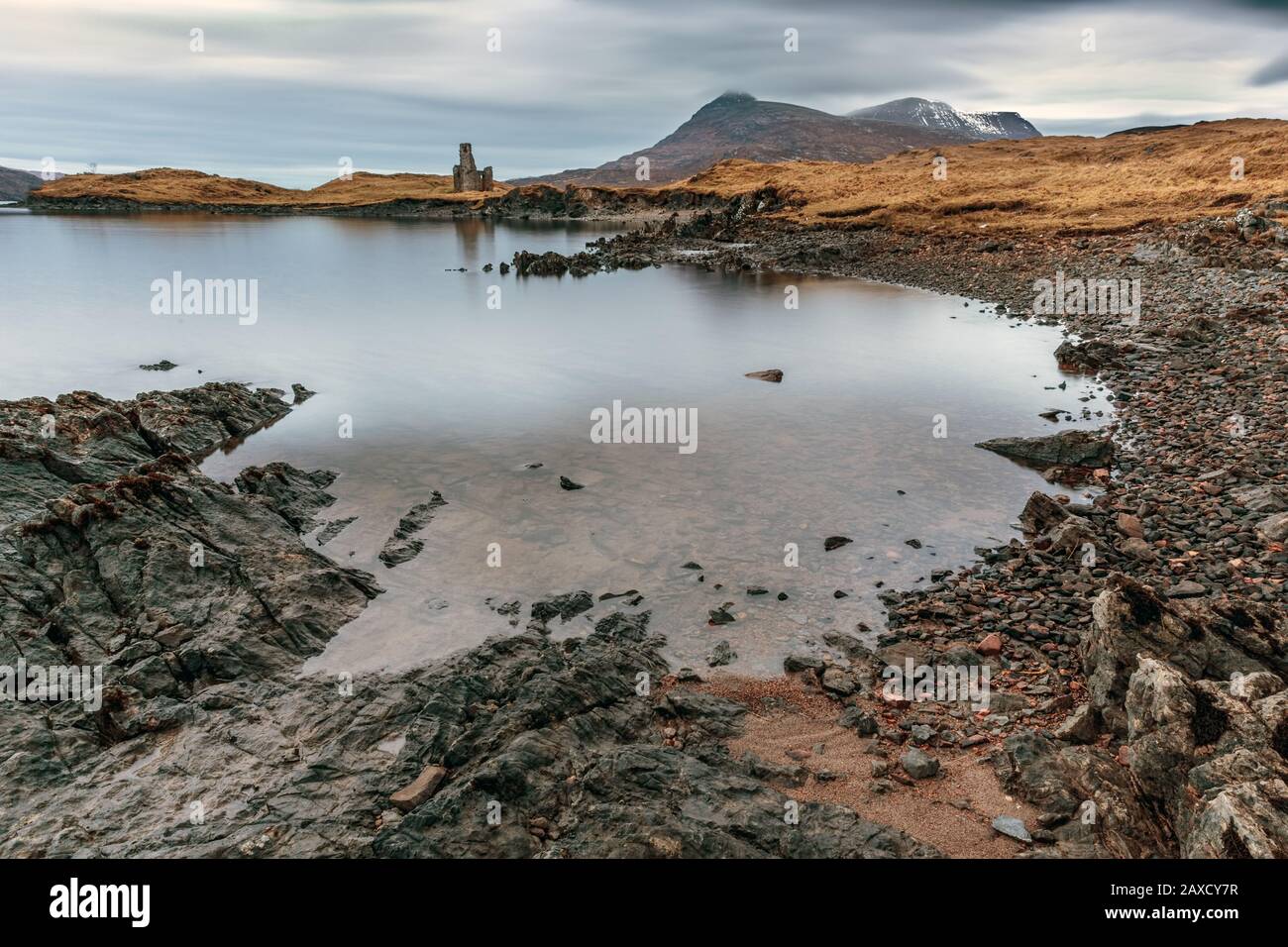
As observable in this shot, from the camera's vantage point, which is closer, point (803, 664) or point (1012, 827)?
point (1012, 827)

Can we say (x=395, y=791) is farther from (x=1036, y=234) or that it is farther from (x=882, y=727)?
(x=1036, y=234)

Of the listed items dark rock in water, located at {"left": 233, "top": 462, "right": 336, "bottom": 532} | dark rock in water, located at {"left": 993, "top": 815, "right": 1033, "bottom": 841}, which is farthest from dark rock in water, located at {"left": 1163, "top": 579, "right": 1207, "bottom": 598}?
dark rock in water, located at {"left": 233, "top": 462, "right": 336, "bottom": 532}

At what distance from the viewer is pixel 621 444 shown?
24.1 meters

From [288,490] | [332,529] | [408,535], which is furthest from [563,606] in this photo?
[288,490]

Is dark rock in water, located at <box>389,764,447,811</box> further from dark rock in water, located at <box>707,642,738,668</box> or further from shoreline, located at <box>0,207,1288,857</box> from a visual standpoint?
dark rock in water, located at <box>707,642,738,668</box>

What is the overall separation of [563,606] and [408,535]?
5146mm

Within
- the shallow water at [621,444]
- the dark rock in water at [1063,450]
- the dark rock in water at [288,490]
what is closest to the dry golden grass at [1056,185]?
the shallow water at [621,444]

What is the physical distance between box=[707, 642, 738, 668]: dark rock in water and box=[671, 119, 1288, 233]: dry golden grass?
62.3 m

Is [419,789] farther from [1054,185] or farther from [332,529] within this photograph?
[1054,185]

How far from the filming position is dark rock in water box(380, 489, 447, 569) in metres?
A: 16.2

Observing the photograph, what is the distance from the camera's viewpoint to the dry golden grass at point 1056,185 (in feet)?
203

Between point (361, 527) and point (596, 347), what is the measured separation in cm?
2476
